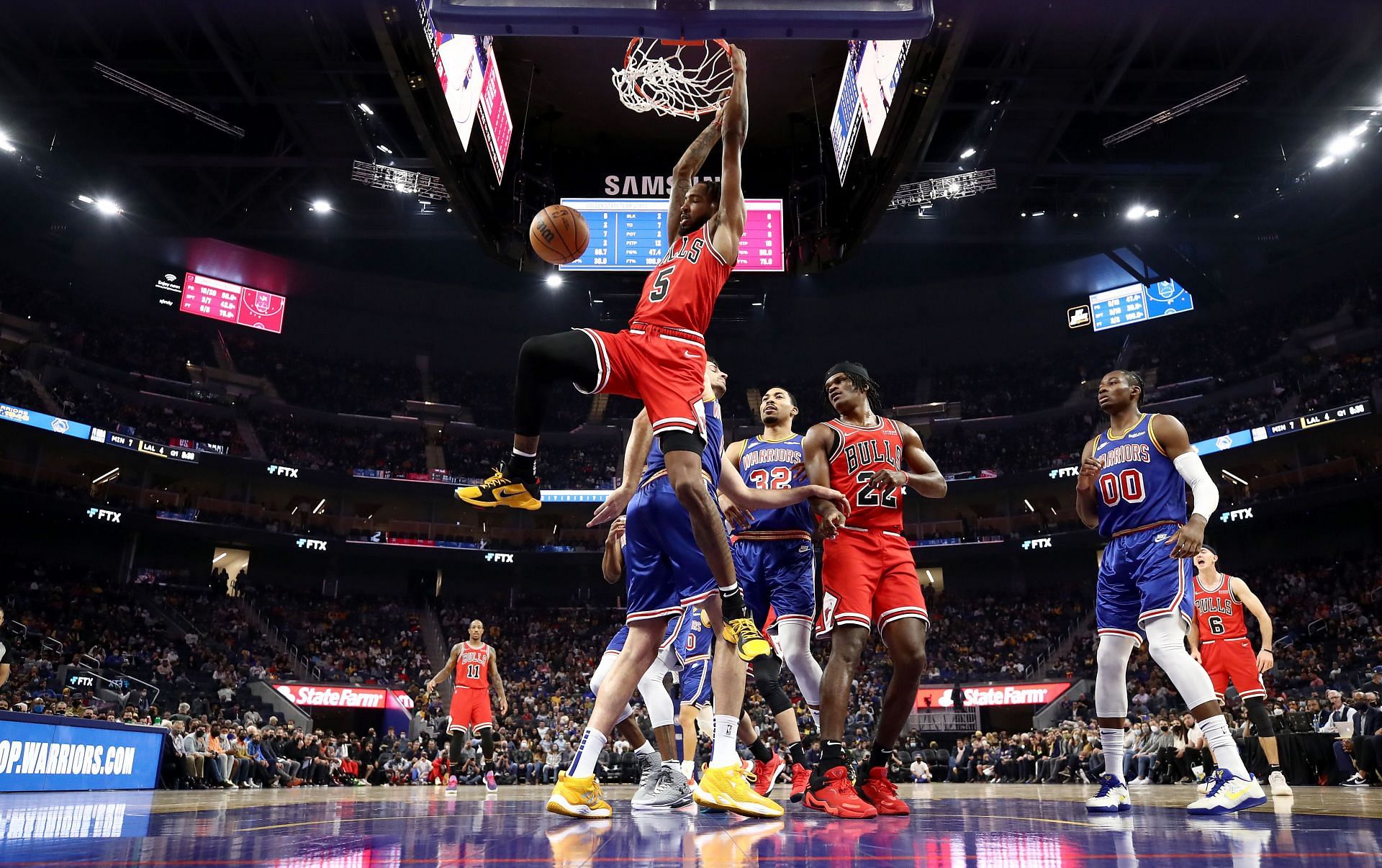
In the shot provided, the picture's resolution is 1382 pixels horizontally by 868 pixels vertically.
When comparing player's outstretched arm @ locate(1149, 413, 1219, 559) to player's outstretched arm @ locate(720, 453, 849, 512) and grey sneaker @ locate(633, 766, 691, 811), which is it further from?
grey sneaker @ locate(633, 766, 691, 811)

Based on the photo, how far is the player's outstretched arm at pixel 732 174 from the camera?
4.24 meters

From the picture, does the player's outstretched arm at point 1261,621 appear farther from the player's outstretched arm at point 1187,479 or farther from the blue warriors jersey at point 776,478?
the blue warriors jersey at point 776,478

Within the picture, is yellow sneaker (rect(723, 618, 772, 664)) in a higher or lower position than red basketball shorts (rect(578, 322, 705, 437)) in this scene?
lower

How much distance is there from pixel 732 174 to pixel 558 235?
1023 millimetres

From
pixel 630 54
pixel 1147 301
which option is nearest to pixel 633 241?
pixel 630 54

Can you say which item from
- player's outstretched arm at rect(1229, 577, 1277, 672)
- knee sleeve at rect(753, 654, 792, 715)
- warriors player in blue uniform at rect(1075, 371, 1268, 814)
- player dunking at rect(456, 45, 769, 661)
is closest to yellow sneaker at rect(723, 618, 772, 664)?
player dunking at rect(456, 45, 769, 661)

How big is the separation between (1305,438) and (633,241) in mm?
24171

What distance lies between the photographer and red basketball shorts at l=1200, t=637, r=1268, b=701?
8.29 meters

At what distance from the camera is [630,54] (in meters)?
8.92

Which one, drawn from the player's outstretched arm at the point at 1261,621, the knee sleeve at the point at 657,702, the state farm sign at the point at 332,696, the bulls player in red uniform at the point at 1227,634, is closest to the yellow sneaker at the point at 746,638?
the knee sleeve at the point at 657,702

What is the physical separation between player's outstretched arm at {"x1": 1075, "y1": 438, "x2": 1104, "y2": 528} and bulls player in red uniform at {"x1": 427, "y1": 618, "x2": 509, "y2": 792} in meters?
7.05

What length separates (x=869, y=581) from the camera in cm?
477

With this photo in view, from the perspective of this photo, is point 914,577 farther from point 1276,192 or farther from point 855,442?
point 1276,192

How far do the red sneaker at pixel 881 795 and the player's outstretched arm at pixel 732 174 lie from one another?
108 inches
